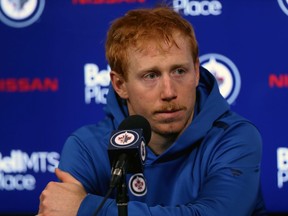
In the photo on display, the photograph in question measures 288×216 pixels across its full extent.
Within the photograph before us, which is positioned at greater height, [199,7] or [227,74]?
[199,7]

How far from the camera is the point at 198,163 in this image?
7.16ft

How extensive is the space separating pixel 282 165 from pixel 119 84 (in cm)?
104

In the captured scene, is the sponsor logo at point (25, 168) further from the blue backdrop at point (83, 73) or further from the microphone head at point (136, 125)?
the microphone head at point (136, 125)

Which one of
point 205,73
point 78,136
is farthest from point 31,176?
point 205,73

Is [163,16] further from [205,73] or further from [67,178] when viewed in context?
[67,178]

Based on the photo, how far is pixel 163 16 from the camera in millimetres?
2215

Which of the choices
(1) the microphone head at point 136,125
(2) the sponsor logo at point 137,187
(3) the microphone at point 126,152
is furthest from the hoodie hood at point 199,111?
(3) the microphone at point 126,152

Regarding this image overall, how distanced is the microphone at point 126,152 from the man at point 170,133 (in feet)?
1.29

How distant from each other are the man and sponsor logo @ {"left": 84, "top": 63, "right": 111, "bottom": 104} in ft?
2.69

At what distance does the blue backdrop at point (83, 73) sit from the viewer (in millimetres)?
3082

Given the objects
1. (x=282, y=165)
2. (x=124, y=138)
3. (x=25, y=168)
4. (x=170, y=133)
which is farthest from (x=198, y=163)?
(x=25, y=168)

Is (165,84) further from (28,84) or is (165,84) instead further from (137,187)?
(28,84)

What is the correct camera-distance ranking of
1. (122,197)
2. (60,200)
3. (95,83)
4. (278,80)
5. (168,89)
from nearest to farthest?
(122,197) < (60,200) < (168,89) < (278,80) < (95,83)

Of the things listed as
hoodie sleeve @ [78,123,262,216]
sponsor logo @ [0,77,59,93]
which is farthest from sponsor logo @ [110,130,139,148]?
sponsor logo @ [0,77,59,93]
